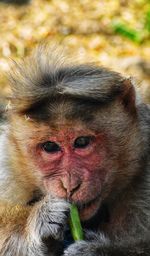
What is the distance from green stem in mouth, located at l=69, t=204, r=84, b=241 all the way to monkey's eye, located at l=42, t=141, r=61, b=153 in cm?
50

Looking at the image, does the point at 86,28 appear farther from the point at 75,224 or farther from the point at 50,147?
the point at 75,224

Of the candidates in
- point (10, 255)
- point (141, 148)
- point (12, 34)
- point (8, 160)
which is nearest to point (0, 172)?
point (8, 160)

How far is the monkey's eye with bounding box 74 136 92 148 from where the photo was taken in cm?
534

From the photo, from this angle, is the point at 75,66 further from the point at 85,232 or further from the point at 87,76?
the point at 85,232

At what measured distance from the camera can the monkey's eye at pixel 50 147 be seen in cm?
539

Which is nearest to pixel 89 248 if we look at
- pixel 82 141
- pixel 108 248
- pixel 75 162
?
pixel 108 248

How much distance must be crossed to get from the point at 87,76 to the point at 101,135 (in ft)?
1.38

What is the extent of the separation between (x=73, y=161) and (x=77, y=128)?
0.23 meters

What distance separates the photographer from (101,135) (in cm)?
536

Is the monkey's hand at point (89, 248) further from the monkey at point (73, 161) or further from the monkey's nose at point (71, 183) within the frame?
the monkey's nose at point (71, 183)

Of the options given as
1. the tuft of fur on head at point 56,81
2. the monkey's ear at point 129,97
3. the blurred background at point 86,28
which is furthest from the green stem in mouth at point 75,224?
the blurred background at point 86,28

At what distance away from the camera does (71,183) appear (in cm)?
504

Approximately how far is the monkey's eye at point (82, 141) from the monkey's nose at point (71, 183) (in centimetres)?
31

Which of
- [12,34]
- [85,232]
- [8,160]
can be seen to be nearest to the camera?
[85,232]
